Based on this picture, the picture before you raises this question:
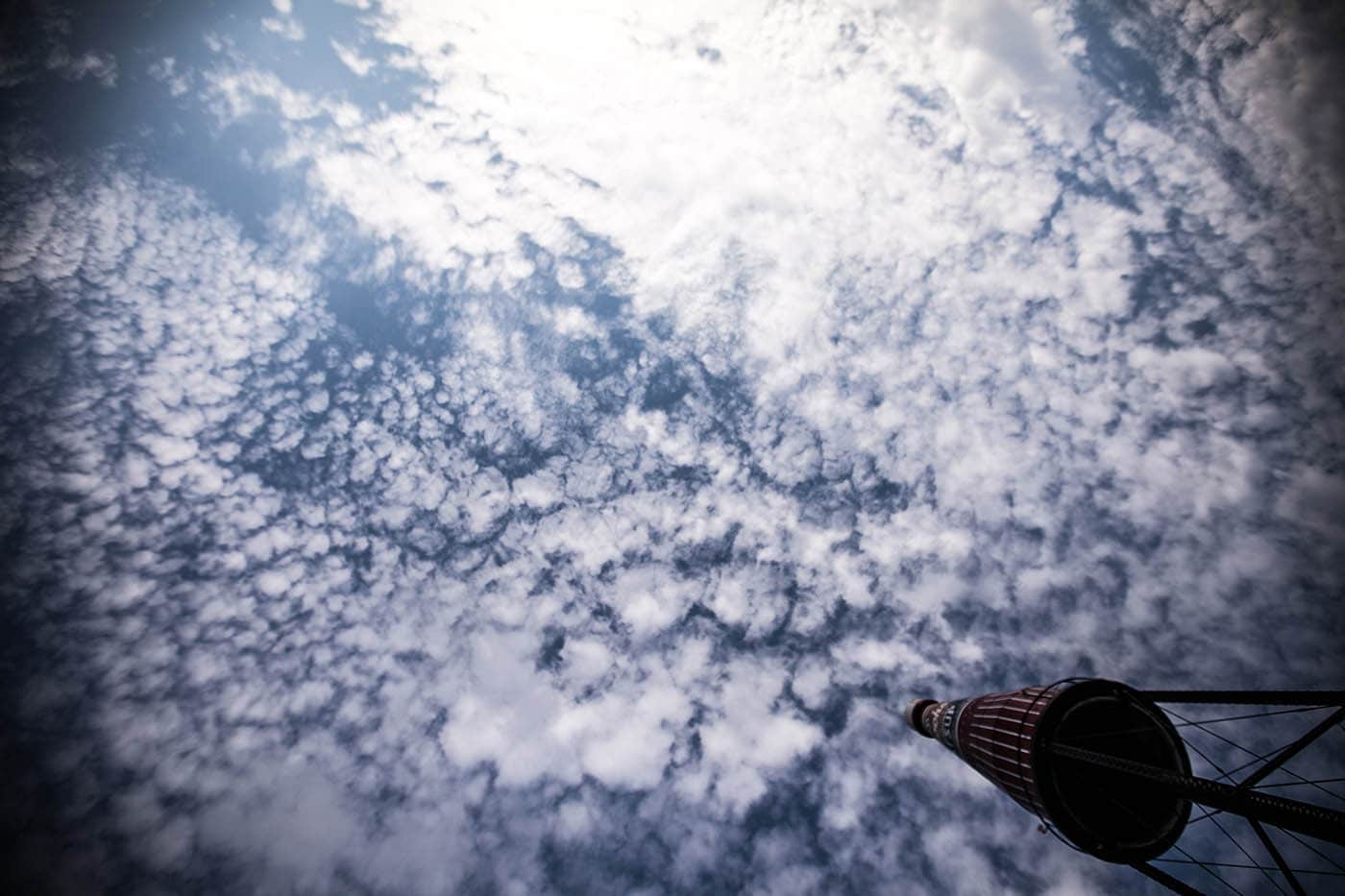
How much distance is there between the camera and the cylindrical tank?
9977 mm

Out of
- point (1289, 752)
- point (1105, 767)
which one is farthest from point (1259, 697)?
point (1105, 767)

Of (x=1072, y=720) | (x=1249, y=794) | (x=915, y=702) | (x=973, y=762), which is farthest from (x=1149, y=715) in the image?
(x=915, y=702)

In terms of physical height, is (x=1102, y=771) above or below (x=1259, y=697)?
below

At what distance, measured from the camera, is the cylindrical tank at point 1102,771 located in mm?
9977

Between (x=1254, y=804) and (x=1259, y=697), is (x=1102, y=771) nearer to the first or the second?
(x=1259, y=697)

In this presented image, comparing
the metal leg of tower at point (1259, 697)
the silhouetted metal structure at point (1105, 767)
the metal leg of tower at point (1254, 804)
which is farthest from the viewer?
the silhouetted metal structure at point (1105, 767)

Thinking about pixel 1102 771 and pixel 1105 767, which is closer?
pixel 1105 767

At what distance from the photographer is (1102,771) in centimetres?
1030

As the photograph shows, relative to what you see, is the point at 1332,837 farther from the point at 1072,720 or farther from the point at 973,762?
the point at 973,762

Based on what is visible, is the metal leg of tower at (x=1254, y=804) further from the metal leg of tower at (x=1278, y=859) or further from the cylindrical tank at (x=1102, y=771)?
the cylindrical tank at (x=1102, y=771)

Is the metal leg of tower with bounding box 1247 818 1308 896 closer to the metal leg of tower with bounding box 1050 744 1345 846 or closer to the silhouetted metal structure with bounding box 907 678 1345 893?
the metal leg of tower with bounding box 1050 744 1345 846

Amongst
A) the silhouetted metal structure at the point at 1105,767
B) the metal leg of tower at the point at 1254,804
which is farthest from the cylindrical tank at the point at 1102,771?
the metal leg of tower at the point at 1254,804

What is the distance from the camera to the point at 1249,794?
7008mm

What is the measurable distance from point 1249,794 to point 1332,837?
6.66 ft
